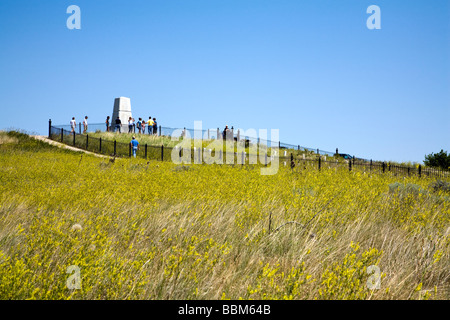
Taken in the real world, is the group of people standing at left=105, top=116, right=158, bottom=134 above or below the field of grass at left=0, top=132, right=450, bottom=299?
above

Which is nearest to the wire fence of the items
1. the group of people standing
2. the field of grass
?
the group of people standing

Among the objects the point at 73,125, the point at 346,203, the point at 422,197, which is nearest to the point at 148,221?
the point at 346,203

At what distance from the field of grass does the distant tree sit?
27.6 meters

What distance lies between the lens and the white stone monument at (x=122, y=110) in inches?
1378

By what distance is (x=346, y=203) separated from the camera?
7312 mm

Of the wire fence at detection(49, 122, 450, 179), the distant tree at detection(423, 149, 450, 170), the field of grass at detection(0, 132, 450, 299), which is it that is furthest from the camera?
the distant tree at detection(423, 149, 450, 170)

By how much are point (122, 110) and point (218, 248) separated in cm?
3340

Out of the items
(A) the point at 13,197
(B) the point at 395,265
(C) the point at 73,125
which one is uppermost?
(C) the point at 73,125

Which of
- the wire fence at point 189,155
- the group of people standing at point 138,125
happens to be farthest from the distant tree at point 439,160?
the group of people standing at point 138,125

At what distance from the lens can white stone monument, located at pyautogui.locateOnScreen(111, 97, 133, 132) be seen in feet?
115

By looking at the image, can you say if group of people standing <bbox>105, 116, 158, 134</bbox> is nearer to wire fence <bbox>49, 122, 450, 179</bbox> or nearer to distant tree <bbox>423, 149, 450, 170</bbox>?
wire fence <bbox>49, 122, 450, 179</bbox>
